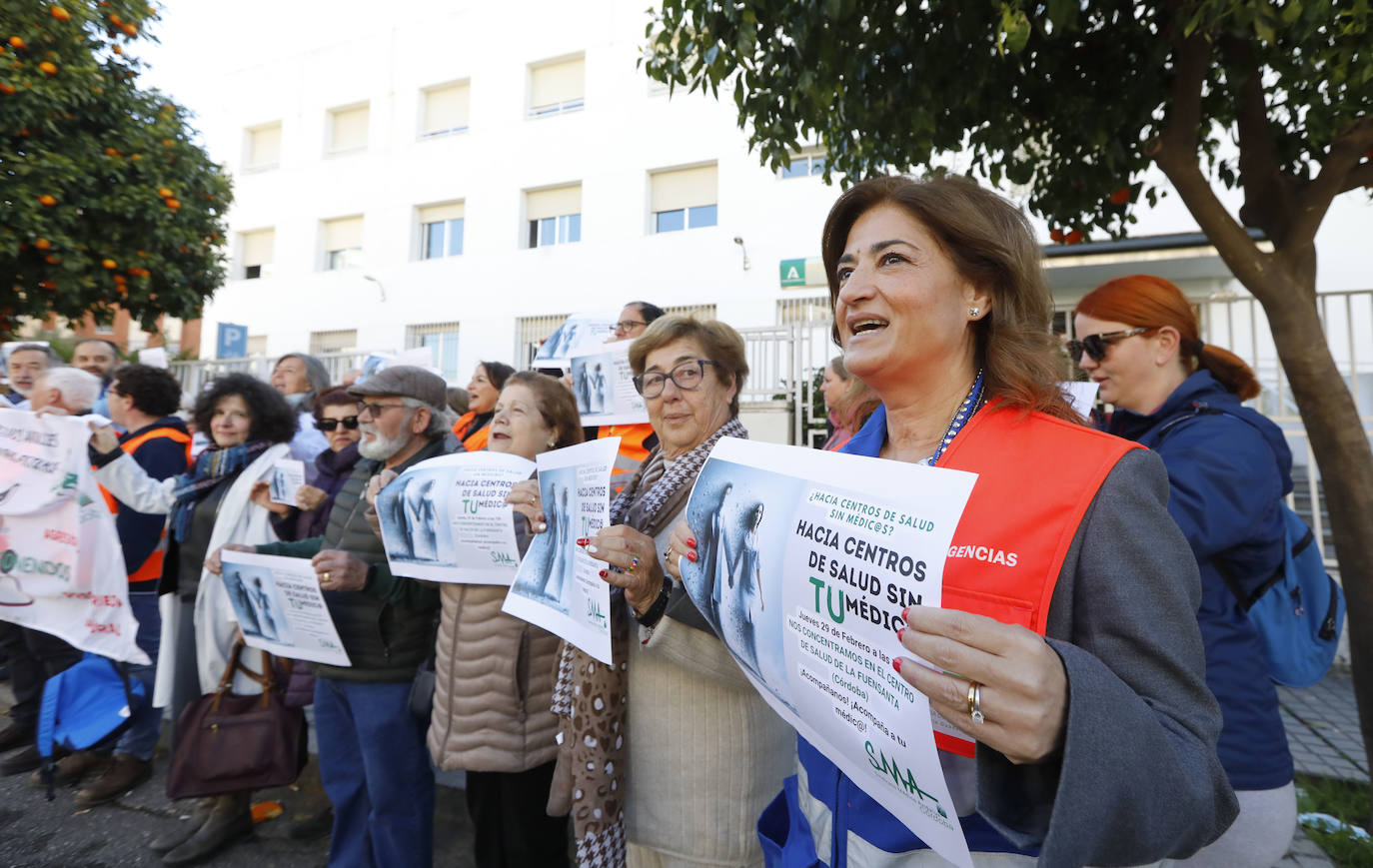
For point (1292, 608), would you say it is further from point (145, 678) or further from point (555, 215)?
point (555, 215)

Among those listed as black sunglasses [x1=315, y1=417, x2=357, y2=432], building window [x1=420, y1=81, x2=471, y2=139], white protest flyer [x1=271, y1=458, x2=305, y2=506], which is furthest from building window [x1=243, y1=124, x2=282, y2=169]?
white protest flyer [x1=271, y1=458, x2=305, y2=506]

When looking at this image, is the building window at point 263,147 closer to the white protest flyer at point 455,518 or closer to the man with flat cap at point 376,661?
the man with flat cap at point 376,661

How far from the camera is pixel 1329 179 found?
3154mm

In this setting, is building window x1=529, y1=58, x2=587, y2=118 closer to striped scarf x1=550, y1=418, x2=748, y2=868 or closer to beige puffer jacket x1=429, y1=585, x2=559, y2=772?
beige puffer jacket x1=429, y1=585, x2=559, y2=772

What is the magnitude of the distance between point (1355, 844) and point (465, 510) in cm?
407

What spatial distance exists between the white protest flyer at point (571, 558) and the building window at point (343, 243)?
18.4 metres

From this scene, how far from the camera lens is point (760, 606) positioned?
Answer: 47.5 inches

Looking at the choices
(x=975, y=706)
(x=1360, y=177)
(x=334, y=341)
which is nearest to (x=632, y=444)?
(x=975, y=706)

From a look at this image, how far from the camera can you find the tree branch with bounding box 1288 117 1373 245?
10.0 feet

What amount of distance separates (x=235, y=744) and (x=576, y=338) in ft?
9.11

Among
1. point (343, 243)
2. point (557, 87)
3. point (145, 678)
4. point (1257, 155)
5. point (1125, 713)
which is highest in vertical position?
point (557, 87)

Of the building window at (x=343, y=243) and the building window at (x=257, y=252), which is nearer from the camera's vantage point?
the building window at (x=343, y=243)

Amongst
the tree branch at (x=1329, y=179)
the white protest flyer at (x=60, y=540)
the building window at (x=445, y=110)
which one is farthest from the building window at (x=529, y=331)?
the tree branch at (x=1329, y=179)

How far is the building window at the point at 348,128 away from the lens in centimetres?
1870
